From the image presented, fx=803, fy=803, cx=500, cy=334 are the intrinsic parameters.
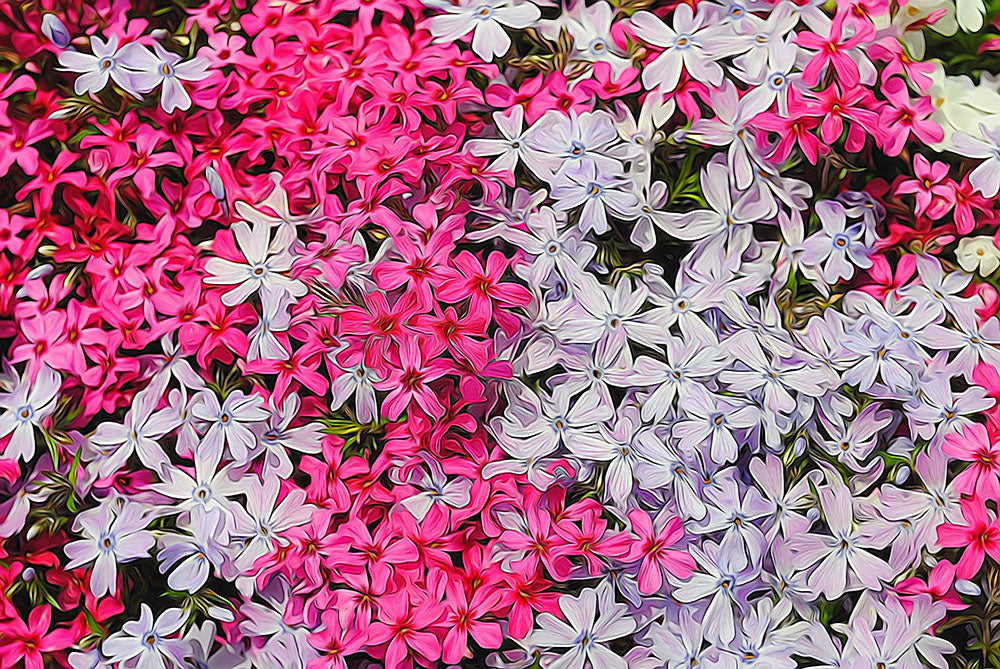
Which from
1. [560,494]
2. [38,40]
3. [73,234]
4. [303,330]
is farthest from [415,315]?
[38,40]

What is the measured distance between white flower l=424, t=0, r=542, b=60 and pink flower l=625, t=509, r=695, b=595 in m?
0.45

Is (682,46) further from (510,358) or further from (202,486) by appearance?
(202,486)

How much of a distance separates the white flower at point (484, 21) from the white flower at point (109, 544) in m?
0.53

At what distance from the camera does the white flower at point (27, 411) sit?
2.41 ft

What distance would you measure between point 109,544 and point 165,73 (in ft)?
1.44

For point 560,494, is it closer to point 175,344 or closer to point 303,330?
point 303,330

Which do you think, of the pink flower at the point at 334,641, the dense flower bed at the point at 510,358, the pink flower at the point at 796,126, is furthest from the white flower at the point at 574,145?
the pink flower at the point at 334,641

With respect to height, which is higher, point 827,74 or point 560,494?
point 827,74

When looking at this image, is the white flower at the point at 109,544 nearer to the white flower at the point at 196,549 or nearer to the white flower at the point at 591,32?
the white flower at the point at 196,549

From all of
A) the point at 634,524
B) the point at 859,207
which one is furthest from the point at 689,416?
the point at 859,207

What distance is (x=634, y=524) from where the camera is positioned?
738mm

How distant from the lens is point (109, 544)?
2.40 feet

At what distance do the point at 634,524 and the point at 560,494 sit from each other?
0.07 m

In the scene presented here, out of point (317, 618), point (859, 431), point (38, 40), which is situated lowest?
point (317, 618)
